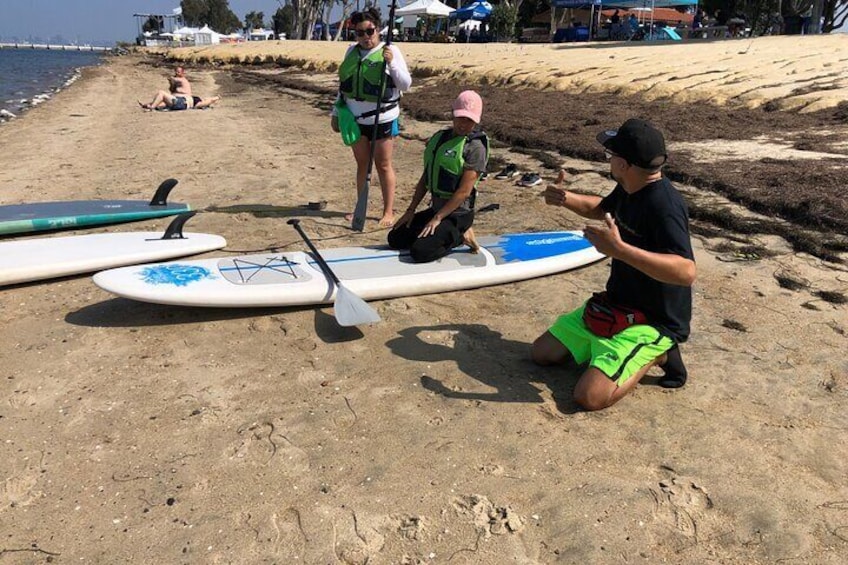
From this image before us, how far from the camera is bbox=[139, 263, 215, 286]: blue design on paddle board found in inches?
158

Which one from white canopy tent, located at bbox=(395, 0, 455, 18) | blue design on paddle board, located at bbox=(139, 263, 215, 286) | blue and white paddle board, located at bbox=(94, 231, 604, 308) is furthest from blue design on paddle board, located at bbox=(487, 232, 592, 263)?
white canopy tent, located at bbox=(395, 0, 455, 18)

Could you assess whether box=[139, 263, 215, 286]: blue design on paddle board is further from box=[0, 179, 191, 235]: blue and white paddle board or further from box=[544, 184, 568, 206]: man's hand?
box=[544, 184, 568, 206]: man's hand

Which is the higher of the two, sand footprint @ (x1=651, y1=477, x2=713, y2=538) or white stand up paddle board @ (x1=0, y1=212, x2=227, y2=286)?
white stand up paddle board @ (x1=0, y1=212, x2=227, y2=286)

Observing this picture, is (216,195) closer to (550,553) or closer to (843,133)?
(550,553)

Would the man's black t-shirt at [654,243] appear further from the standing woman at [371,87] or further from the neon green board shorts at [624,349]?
the standing woman at [371,87]

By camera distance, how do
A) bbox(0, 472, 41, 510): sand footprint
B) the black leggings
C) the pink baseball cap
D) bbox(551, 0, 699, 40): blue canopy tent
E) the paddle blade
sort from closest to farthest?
1. bbox(0, 472, 41, 510): sand footprint
2. the paddle blade
3. the pink baseball cap
4. the black leggings
5. bbox(551, 0, 699, 40): blue canopy tent

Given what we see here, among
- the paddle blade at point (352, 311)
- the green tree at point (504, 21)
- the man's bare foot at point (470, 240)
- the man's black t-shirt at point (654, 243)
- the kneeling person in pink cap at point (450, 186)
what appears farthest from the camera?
the green tree at point (504, 21)

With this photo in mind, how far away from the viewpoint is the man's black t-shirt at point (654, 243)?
288cm

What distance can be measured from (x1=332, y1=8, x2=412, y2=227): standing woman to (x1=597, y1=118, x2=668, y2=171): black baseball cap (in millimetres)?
2873

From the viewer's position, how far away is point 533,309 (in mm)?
4363

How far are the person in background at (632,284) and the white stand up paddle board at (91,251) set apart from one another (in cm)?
313

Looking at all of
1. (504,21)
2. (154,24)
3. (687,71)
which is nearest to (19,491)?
(687,71)

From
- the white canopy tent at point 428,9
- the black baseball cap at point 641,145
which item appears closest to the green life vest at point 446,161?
the black baseball cap at point 641,145

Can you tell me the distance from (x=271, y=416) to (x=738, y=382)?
2.55 metres
